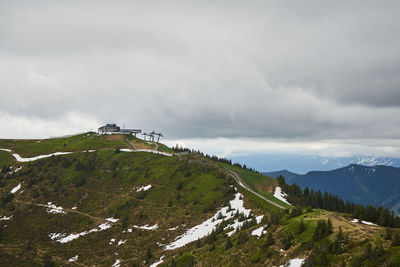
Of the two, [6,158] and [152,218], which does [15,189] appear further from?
[152,218]

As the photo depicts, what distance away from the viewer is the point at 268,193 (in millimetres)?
108000

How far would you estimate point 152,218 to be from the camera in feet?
296

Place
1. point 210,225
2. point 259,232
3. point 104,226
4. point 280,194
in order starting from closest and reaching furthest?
point 259,232, point 210,225, point 104,226, point 280,194

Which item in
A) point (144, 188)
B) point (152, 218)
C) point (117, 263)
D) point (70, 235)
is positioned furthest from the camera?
point (144, 188)

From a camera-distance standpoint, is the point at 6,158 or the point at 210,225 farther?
the point at 6,158

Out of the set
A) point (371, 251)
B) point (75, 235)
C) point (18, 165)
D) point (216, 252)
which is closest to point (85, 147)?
point (18, 165)

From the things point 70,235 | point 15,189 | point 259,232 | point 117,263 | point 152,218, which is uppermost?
point 259,232

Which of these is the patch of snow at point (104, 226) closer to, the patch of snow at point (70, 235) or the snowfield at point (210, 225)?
the patch of snow at point (70, 235)

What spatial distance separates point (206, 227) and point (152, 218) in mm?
23491

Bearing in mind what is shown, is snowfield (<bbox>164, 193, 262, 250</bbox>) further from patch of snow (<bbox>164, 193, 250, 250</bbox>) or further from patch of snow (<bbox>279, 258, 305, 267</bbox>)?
patch of snow (<bbox>279, 258, 305, 267</bbox>)

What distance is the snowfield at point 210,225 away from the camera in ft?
225

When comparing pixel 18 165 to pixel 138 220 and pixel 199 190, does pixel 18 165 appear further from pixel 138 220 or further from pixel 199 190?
pixel 199 190

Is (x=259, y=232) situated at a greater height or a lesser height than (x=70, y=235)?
greater

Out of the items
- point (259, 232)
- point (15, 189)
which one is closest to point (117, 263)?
point (259, 232)
